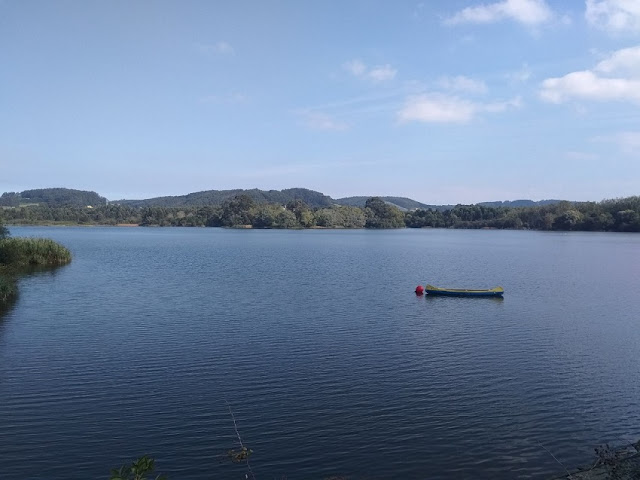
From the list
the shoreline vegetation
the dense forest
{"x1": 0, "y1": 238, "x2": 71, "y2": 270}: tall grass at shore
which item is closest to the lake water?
the shoreline vegetation

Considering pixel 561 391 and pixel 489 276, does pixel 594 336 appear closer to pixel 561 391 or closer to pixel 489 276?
pixel 561 391

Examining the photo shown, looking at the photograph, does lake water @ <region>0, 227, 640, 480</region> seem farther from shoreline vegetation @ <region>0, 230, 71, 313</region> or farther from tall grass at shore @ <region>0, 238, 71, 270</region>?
tall grass at shore @ <region>0, 238, 71, 270</region>

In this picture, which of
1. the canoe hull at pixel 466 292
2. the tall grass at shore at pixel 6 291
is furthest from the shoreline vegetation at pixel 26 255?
the canoe hull at pixel 466 292

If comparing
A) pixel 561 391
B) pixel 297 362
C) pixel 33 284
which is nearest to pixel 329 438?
A: pixel 297 362

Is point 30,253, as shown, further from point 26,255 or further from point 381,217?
point 381,217

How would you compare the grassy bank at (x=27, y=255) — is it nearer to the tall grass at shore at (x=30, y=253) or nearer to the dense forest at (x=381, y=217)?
the tall grass at shore at (x=30, y=253)

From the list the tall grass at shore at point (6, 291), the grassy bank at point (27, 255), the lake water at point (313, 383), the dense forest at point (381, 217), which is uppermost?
the dense forest at point (381, 217)

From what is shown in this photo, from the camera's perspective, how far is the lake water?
12266 mm

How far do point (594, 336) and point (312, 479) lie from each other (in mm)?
19106

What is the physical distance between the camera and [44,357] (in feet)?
63.4

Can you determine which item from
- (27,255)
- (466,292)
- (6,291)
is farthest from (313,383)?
(27,255)

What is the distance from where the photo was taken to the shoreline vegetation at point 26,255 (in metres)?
44.2

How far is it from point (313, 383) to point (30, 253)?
40846mm

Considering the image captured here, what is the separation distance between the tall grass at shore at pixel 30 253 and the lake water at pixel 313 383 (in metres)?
11.5
